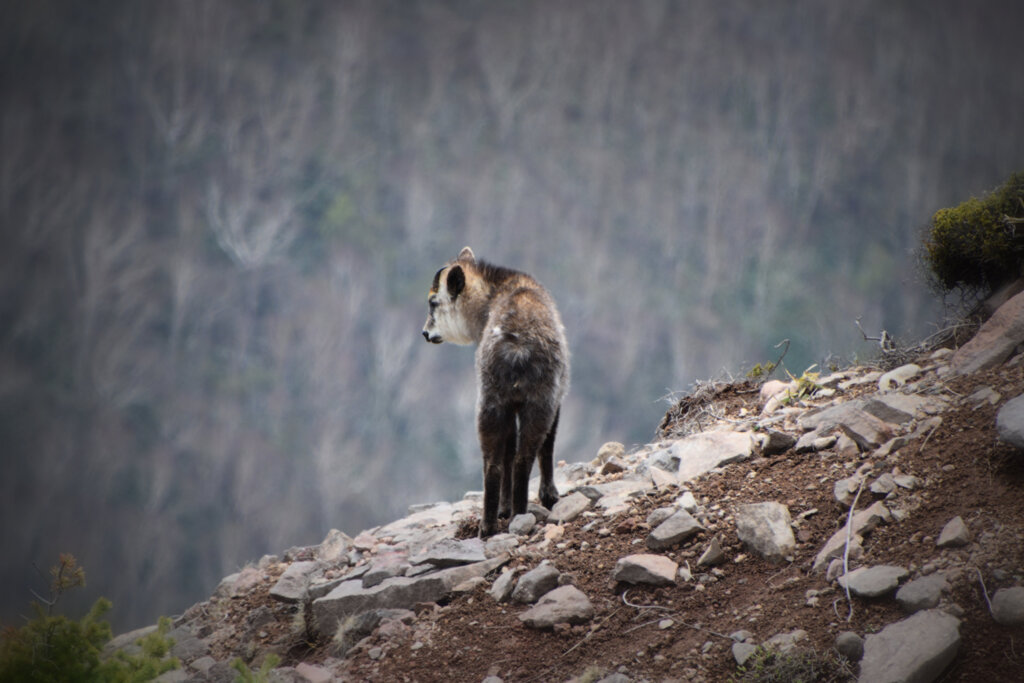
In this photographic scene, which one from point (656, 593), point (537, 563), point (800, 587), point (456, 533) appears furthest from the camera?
point (456, 533)

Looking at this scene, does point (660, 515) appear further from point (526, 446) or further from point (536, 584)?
point (526, 446)

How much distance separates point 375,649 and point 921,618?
3.25 meters

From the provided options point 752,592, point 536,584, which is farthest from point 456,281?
point 752,592

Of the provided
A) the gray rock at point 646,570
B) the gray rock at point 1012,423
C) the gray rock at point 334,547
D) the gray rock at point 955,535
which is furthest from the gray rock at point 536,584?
the gray rock at point 334,547

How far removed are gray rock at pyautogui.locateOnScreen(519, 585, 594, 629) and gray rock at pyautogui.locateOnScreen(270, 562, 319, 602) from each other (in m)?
2.54

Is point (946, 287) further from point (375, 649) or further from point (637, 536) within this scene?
point (375, 649)

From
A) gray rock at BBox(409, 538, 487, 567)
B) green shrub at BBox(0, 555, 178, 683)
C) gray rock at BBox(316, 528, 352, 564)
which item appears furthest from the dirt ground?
gray rock at BBox(316, 528, 352, 564)

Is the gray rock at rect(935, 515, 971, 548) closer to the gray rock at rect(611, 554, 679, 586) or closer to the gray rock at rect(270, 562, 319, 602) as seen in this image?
the gray rock at rect(611, 554, 679, 586)

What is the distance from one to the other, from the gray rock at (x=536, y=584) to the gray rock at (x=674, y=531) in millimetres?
685

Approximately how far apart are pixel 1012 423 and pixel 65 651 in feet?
15.6

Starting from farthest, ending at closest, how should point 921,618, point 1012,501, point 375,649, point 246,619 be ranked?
point 246,619 → point 375,649 → point 1012,501 → point 921,618

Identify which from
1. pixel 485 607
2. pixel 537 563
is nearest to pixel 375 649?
pixel 485 607

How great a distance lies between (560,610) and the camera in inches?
157

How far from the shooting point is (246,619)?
19.0 ft
